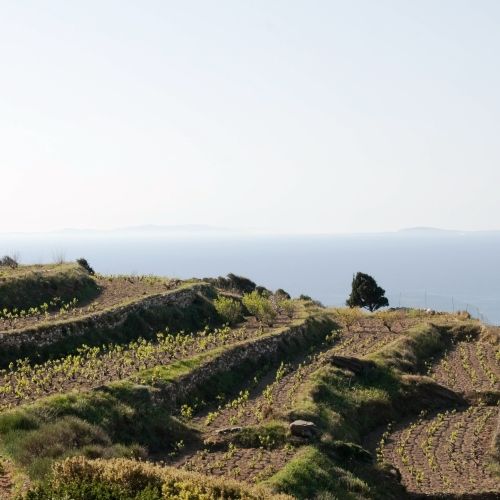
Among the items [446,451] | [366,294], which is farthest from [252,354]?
[366,294]

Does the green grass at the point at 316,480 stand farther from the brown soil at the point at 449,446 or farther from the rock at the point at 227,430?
the brown soil at the point at 449,446

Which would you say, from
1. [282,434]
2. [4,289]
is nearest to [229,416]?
[282,434]

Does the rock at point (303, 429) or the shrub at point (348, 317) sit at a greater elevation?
the shrub at point (348, 317)

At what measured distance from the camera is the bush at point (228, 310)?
169 feet

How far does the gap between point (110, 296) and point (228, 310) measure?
31.2ft

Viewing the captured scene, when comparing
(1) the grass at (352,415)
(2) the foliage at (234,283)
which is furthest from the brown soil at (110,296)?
(1) the grass at (352,415)

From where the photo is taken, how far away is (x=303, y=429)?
28172 mm

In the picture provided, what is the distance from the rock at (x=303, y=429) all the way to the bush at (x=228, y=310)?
23.4m

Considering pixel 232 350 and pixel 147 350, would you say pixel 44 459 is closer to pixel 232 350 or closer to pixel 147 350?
pixel 147 350

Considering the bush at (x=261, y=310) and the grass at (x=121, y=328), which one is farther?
the bush at (x=261, y=310)

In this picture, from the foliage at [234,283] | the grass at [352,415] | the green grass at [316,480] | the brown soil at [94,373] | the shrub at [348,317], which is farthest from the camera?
the foliage at [234,283]

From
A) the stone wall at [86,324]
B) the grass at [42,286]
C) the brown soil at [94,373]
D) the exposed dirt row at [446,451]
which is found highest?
the grass at [42,286]

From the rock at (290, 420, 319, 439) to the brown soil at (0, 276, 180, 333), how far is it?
17.4 metres

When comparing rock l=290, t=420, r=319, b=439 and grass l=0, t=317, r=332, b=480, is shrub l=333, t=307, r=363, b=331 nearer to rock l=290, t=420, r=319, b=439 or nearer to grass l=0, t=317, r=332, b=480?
grass l=0, t=317, r=332, b=480
